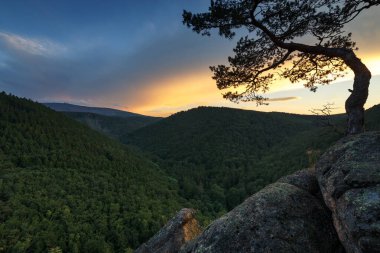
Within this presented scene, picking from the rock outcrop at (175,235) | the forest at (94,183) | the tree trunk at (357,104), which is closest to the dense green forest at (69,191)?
the forest at (94,183)

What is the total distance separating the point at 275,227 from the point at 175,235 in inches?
409

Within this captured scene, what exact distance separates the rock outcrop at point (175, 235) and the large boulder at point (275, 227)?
26.3 feet

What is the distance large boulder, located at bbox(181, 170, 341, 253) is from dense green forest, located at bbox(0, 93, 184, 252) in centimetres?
7116

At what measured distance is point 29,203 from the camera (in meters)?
86.6

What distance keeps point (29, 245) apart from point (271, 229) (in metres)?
79.2

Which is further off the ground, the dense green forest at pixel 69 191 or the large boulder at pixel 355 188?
the large boulder at pixel 355 188

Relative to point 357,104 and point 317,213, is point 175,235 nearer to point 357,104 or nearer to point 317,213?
point 317,213

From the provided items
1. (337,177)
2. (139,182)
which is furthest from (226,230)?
(139,182)

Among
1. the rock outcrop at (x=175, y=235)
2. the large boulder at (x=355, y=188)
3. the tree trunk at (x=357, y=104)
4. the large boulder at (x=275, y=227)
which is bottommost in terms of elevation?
the rock outcrop at (x=175, y=235)

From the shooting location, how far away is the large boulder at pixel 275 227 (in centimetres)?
877

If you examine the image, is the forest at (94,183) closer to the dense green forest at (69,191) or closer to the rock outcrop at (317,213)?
the dense green forest at (69,191)

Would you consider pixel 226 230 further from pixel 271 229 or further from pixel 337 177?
pixel 337 177

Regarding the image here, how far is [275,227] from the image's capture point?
29.7ft

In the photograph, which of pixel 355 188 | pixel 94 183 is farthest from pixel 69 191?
pixel 355 188
